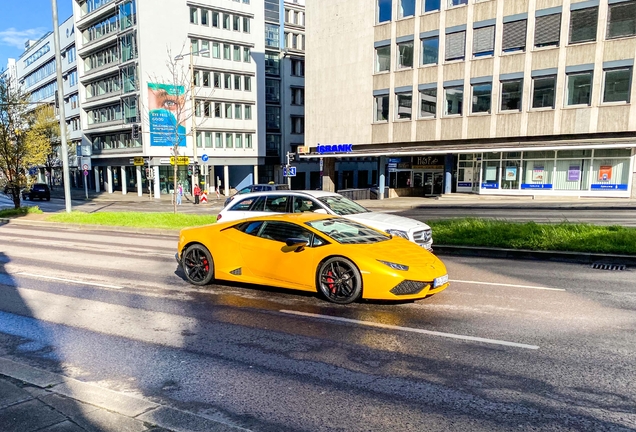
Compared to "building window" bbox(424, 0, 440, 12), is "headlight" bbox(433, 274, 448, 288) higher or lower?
lower

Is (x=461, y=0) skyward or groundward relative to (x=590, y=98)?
skyward

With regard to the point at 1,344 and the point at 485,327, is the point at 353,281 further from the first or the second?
the point at 1,344

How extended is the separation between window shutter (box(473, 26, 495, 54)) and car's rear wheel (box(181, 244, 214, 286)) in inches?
1137

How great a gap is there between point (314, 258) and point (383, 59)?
32023 mm

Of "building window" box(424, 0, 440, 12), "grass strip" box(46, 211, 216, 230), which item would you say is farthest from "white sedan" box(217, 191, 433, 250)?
"building window" box(424, 0, 440, 12)

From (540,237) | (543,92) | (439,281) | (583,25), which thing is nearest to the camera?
(439,281)

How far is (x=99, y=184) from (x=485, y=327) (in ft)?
197

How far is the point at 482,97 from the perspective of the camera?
31.4 metres

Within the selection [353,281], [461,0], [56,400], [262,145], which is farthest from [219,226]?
[262,145]

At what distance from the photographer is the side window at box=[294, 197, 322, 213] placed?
10712mm

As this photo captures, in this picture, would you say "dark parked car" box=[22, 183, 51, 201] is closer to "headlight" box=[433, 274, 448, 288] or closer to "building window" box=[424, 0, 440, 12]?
"building window" box=[424, 0, 440, 12]

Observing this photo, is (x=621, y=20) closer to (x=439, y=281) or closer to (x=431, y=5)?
(x=431, y=5)

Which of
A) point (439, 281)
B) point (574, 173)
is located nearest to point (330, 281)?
point (439, 281)

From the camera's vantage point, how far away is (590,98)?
2762 centimetres
